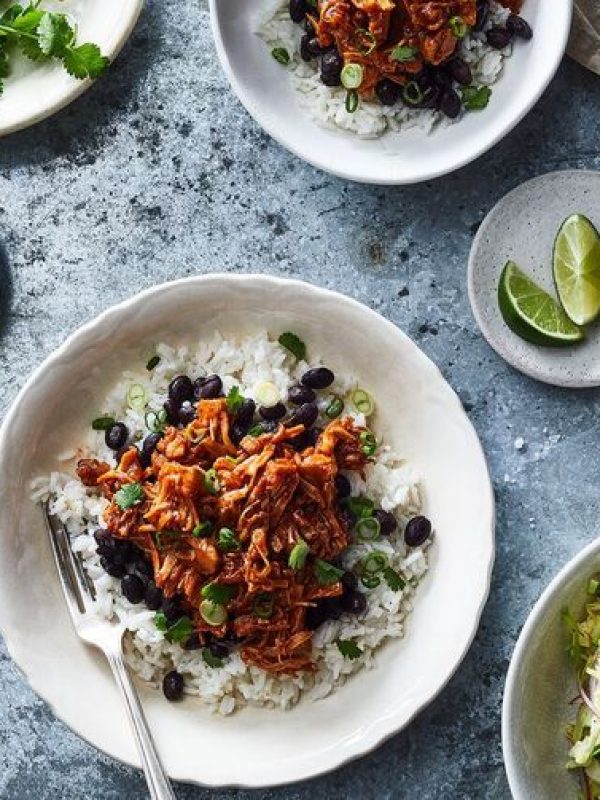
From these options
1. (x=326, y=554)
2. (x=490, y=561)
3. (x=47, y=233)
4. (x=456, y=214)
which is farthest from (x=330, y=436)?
(x=47, y=233)

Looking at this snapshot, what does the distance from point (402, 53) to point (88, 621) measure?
62.5 inches

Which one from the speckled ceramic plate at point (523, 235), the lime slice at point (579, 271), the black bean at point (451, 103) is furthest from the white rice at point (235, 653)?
the black bean at point (451, 103)

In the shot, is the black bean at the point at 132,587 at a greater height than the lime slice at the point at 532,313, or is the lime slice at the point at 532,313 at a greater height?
the lime slice at the point at 532,313

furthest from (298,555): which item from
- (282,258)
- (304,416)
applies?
(282,258)

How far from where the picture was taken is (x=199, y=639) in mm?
2877

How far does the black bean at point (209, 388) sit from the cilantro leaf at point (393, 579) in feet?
1.96

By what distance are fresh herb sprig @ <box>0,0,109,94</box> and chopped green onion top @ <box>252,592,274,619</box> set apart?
55.4 inches

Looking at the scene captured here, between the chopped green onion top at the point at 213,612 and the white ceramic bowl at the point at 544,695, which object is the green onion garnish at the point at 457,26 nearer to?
the white ceramic bowl at the point at 544,695

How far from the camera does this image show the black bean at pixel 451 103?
119 inches

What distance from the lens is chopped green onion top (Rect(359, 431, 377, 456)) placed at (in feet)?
9.52

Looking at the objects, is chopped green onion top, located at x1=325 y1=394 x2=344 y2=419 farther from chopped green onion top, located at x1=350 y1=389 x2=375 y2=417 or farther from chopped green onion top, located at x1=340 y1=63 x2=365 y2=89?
chopped green onion top, located at x1=340 y1=63 x2=365 y2=89

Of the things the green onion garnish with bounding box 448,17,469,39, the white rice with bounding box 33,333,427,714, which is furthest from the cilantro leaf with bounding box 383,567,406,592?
the green onion garnish with bounding box 448,17,469,39

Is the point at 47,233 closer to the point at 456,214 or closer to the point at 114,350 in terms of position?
the point at 114,350

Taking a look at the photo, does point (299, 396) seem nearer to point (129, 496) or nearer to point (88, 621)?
point (129, 496)
